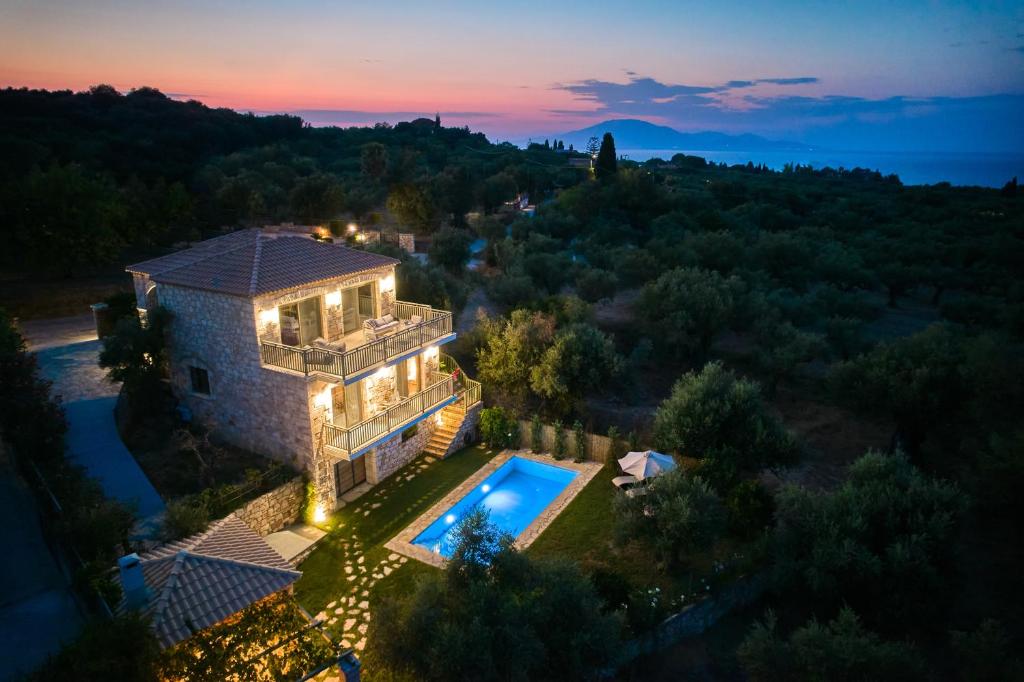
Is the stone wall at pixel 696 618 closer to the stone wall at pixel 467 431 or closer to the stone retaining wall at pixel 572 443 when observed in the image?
the stone retaining wall at pixel 572 443

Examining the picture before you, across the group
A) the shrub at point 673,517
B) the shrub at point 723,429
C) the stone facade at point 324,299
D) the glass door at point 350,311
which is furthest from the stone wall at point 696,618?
the glass door at point 350,311

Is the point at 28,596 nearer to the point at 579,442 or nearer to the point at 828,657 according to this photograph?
the point at 579,442

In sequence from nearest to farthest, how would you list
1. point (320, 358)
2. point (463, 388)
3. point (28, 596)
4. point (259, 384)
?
point (28, 596) < point (320, 358) < point (259, 384) < point (463, 388)

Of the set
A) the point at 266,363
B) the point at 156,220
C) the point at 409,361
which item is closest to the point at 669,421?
the point at 409,361

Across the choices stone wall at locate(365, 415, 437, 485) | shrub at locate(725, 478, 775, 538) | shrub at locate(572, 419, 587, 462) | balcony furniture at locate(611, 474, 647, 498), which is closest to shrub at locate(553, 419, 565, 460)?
shrub at locate(572, 419, 587, 462)

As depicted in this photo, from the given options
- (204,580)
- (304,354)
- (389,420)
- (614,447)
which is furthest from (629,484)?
(204,580)

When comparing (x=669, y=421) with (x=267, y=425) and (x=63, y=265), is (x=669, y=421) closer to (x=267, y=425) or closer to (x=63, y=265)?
(x=267, y=425)
